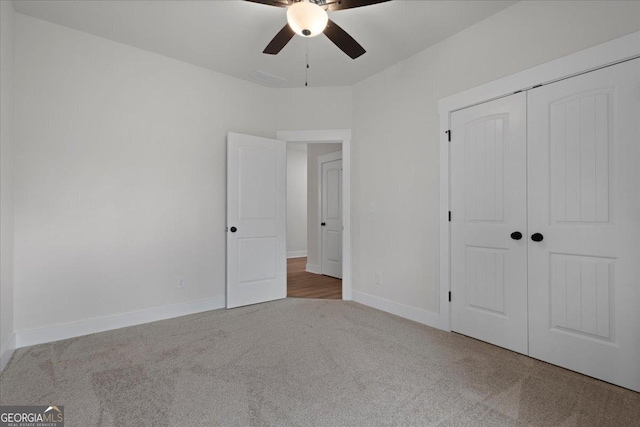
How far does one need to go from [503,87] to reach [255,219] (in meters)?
2.87

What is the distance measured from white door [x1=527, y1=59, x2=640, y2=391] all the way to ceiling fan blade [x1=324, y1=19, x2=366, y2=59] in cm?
140

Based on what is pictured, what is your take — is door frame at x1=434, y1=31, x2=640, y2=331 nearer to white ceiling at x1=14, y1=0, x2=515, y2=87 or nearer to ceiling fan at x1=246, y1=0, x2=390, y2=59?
white ceiling at x1=14, y1=0, x2=515, y2=87

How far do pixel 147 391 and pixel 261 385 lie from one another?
69cm

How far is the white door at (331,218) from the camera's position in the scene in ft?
17.9

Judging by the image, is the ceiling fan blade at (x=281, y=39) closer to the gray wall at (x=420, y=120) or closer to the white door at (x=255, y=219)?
the white door at (x=255, y=219)

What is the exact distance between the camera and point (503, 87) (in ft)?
8.53

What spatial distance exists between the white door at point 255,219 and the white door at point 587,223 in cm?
274

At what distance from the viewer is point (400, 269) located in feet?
11.5

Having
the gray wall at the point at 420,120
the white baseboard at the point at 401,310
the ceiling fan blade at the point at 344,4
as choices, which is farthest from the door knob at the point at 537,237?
the ceiling fan blade at the point at 344,4

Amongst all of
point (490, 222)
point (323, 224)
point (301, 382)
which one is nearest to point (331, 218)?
point (323, 224)

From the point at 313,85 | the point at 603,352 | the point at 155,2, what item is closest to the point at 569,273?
the point at 603,352

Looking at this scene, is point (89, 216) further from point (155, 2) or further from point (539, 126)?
point (539, 126)

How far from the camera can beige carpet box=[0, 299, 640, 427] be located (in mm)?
1705

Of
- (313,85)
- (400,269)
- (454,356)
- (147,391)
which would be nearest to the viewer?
(147,391)
